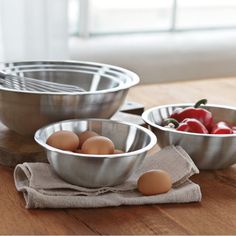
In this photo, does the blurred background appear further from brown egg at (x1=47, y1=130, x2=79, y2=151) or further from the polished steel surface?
brown egg at (x1=47, y1=130, x2=79, y2=151)

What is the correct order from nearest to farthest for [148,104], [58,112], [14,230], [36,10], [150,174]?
→ 1. [14,230]
2. [150,174]
3. [58,112]
4. [148,104]
5. [36,10]

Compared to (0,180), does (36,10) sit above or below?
above

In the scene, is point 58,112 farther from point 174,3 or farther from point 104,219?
point 174,3

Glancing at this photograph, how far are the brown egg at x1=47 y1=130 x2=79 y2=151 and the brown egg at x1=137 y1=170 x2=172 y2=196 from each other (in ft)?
0.41

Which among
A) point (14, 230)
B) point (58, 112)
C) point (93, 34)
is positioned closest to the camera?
point (14, 230)

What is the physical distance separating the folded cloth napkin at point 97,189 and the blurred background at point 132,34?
3.70ft

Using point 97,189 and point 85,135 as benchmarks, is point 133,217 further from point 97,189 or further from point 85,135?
point 85,135

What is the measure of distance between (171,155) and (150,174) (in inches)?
4.3

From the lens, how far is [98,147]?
99 cm

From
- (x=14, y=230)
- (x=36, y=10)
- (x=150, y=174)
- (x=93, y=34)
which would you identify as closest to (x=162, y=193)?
(x=150, y=174)

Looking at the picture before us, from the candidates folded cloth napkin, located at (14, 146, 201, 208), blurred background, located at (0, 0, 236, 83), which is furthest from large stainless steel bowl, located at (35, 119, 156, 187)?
blurred background, located at (0, 0, 236, 83)

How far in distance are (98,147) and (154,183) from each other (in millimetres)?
105

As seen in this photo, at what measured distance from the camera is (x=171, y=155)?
1.10 metres

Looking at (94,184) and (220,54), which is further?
(220,54)
